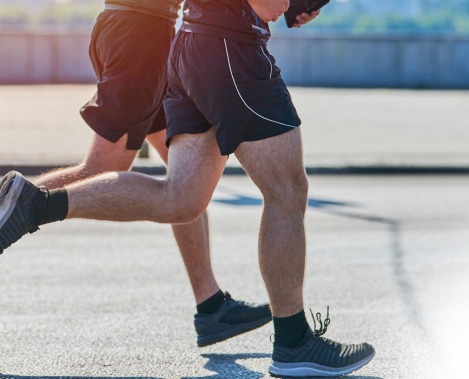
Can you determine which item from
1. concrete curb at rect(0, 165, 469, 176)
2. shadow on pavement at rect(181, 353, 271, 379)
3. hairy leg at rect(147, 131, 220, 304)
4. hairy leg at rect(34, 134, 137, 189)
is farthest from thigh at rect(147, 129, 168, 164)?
concrete curb at rect(0, 165, 469, 176)

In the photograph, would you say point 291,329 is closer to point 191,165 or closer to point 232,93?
point 191,165

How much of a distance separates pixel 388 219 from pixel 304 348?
16.5 ft

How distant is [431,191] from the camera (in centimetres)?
1161

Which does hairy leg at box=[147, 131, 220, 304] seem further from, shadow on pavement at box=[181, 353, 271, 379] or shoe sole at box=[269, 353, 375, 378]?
shoe sole at box=[269, 353, 375, 378]

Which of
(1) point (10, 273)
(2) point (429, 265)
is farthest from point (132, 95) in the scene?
(2) point (429, 265)

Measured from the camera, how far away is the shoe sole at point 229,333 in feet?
16.4

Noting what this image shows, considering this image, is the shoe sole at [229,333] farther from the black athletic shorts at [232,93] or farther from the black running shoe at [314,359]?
the black athletic shorts at [232,93]

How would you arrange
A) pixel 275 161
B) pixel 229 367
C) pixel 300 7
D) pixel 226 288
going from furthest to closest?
pixel 226 288 < pixel 229 367 < pixel 300 7 < pixel 275 161

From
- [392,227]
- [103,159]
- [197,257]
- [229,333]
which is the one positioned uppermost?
[103,159]

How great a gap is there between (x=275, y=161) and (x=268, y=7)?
1.69 feet

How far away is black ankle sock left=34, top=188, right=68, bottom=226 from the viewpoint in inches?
171

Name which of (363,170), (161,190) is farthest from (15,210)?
(363,170)

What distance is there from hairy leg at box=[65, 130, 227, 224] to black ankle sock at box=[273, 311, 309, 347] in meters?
0.48

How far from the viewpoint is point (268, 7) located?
434 centimetres
